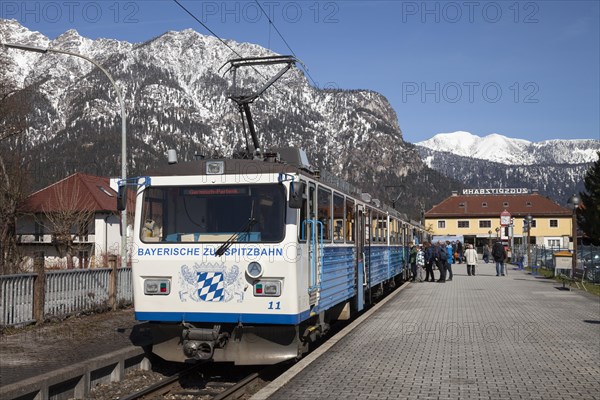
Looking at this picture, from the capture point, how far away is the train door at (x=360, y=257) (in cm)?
1476

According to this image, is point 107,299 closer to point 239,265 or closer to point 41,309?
point 41,309

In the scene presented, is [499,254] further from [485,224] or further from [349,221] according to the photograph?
[485,224]

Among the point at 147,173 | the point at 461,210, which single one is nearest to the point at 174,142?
the point at 461,210

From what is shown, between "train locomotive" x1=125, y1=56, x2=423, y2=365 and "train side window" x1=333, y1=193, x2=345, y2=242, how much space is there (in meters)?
1.50

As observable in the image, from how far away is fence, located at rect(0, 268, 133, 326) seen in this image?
41.8 feet

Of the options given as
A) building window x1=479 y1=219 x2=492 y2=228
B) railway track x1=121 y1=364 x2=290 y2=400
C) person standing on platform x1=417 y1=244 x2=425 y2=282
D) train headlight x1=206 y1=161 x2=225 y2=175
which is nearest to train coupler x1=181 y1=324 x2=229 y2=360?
railway track x1=121 y1=364 x2=290 y2=400

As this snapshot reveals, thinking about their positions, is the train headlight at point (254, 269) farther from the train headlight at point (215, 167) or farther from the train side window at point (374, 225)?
the train side window at point (374, 225)

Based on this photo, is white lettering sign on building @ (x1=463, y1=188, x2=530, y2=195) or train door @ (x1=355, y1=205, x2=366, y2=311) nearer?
train door @ (x1=355, y1=205, x2=366, y2=311)

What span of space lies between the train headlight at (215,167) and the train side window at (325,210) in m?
1.65

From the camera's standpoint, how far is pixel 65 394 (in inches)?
346

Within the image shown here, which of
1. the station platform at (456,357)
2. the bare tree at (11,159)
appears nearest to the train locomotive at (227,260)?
the station platform at (456,357)

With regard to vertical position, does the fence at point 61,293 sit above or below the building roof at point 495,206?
below

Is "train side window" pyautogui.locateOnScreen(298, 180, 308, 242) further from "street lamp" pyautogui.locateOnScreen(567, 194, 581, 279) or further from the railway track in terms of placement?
"street lamp" pyautogui.locateOnScreen(567, 194, 581, 279)

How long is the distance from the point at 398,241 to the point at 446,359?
14.7 m
